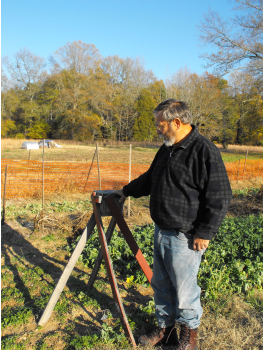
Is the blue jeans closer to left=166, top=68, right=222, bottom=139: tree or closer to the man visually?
the man

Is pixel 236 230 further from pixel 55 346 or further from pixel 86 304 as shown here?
pixel 55 346

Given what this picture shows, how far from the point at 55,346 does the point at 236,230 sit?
10.3 ft

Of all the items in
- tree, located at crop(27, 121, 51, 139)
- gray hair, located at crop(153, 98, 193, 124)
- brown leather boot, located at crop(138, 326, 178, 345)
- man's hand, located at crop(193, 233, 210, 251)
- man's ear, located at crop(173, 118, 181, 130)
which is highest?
tree, located at crop(27, 121, 51, 139)

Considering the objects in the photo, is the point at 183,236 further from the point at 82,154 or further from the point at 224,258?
the point at 82,154

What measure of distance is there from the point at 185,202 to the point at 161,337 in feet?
4.03

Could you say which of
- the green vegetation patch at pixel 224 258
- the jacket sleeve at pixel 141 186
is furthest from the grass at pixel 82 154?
the jacket sleeve at pixel 141 186

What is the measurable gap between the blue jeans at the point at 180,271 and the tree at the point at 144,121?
4218cm

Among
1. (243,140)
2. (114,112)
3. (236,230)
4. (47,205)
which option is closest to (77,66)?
(114,112)

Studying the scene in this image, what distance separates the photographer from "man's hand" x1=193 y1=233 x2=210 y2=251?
74.7 inches

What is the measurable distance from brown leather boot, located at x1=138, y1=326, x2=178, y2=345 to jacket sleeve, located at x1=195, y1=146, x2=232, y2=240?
1.02 meters

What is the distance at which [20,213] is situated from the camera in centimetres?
631

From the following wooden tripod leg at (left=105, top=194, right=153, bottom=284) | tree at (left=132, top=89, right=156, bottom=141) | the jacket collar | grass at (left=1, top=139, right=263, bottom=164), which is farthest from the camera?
tree at (left=132, top=89, right=156, bottom=141)

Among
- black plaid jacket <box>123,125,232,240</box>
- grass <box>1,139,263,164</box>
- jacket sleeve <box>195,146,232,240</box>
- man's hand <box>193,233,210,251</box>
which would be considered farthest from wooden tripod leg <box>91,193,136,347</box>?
grass <box>1,139,263,164</box>

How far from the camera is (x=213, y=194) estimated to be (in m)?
1.84
